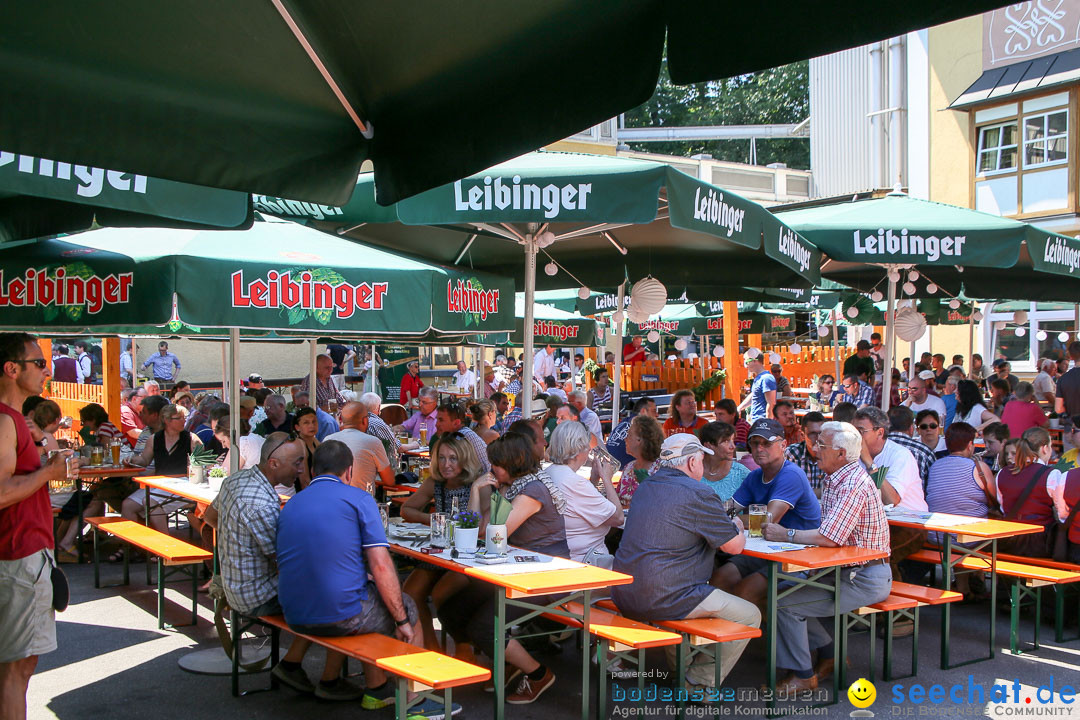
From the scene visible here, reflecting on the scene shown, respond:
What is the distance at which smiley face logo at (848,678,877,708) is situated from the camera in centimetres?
501

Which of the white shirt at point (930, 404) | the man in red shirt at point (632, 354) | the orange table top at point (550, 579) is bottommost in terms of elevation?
the orange table top at point (550, 579)

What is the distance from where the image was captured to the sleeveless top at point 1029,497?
6340mm

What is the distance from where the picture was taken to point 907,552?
19.7ft

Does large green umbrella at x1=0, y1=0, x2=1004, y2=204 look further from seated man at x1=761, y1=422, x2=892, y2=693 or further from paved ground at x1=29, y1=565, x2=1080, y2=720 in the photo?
seated man at x1=761, y1=422, x2=892, y2=693

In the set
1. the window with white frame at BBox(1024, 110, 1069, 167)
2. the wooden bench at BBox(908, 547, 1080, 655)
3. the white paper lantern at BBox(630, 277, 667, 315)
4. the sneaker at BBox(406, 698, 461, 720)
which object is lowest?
the sneaker at BBox(406, 698, 461, 720)

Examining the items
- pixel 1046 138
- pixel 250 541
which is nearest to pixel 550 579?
pixel 250 541

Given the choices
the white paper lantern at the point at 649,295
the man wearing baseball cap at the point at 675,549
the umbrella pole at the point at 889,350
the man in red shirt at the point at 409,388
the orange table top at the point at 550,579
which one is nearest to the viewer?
the orange table top at the point at 550,579

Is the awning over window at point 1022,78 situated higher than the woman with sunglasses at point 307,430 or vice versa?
the awning over window at point 1022,78

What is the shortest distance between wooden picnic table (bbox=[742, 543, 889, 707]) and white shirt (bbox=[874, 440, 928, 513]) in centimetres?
131

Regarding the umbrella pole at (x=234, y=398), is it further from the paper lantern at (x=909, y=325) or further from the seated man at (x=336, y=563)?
the paper lantern at (x=909, y=325)

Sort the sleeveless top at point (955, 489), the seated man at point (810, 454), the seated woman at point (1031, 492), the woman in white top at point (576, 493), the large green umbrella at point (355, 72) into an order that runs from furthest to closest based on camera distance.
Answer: the seated man at point (810, 454)
the sleeveless top at point (955, 489)
the seated woman at point (1031, 492)
the woman in white top at point (576, 493)
the large green umbrella at point (355, 72)

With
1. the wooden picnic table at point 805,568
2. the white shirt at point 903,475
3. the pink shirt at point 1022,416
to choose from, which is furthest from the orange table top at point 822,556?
the pink shirt at point 1022,416

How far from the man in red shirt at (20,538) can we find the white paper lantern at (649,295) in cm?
555

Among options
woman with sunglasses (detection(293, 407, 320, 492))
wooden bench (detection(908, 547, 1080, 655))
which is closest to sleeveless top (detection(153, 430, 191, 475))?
woman with sunglasses (detection(293, 407, 320, 492))
